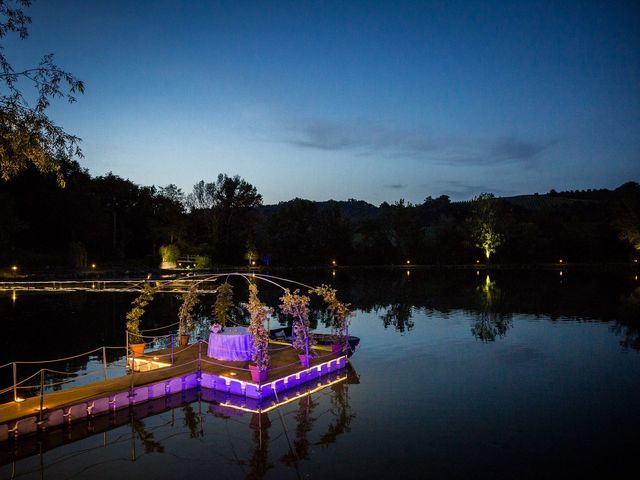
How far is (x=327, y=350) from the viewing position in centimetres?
1723

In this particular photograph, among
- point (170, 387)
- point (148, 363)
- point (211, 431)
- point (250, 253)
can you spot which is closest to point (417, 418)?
point (211, 431)

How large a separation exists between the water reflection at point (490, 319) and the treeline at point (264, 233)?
36.1 metres

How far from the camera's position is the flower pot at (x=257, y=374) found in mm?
13177

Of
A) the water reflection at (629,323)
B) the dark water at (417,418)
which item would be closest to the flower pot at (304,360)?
the dark water at (417,418)

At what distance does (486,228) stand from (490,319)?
46.8 meters

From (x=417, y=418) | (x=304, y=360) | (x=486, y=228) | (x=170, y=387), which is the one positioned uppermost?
(x=486, y=228)

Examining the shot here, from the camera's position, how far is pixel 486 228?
71.0 metres

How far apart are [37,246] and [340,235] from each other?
133 feet

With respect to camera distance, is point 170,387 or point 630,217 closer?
point 170,387

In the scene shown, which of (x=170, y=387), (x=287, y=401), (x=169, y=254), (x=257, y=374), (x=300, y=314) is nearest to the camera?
(x=257, y=374)

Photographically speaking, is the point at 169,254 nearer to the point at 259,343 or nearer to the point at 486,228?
the point at 486,228

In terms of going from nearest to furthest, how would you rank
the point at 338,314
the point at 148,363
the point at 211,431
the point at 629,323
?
the point at 211,431 → the point at 148,363 → the point at 338,314 → the point at 629,323

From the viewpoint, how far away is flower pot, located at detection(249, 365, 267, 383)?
13.2 m

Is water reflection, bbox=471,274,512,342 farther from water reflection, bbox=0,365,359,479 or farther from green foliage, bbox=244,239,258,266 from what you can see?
green foliage, bbox=244,239,258,266
